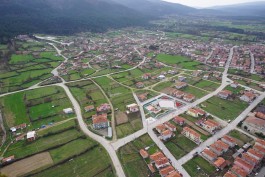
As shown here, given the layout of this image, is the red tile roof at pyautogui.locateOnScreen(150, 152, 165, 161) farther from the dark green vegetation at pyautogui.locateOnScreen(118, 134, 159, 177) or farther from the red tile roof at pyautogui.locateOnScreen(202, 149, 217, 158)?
the red tile roof at pyautogui.locateOnScreen(202, 149, 217, 158)

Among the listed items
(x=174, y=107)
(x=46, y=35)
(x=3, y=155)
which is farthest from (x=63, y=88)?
(x=46, y=35)

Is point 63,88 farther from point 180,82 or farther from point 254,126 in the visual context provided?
point 254,126

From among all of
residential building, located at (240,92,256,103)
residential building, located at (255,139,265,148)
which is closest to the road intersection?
residential building, located at (240,92,256,103)

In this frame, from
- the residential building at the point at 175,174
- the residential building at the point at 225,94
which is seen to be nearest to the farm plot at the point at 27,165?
the residential building at the point at 175,174

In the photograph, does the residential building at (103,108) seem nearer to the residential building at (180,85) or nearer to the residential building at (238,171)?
the residential building at (180,85)

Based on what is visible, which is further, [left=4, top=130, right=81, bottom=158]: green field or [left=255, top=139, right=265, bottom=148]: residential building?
[left=4, top=130, right=81, bottom=158]: green field

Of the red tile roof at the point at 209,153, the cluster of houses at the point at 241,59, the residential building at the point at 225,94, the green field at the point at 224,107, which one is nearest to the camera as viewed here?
the red tile roof at the point at 209,153
